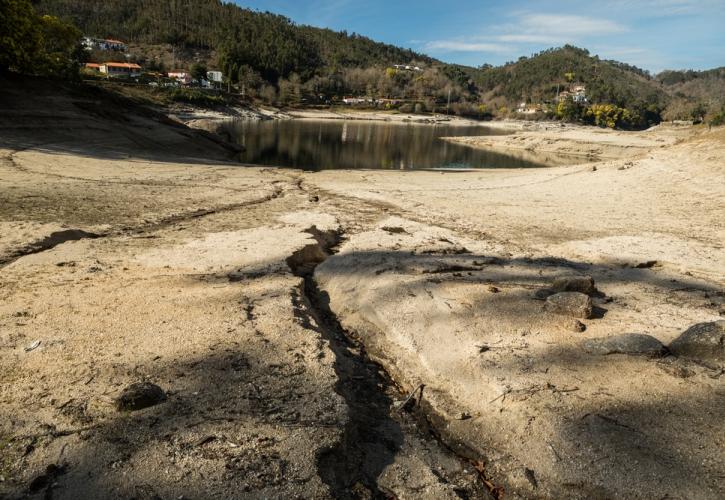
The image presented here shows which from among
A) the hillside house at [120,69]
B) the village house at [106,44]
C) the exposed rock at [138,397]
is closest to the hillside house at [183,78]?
the hillside house at [120,69]

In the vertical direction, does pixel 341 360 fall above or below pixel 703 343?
below

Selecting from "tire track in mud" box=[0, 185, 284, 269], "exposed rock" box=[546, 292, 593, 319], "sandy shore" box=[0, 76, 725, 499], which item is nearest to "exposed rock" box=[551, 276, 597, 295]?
"sandy shore" box=[0, 76, 725, 499]

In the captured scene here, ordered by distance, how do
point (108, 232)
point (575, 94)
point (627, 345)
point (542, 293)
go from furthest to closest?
A: point (575, 94) → point (108, 232) → point (542, 293) → point (627, 345)

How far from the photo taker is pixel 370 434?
4.26m

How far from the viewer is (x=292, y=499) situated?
10.5 feet

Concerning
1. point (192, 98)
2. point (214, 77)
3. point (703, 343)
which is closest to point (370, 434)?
point (703, 343)

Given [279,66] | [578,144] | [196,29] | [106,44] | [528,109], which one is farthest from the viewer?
[528,109]

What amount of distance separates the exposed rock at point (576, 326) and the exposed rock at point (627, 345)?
1.19ft

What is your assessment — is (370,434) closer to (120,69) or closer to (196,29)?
(120,69)

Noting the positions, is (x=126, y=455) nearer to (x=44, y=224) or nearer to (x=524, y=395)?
(x=524, y=395)

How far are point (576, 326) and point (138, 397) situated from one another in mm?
4869

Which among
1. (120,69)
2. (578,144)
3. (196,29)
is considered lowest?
(578,144)

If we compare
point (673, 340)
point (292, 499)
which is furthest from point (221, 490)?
point (673, 340)

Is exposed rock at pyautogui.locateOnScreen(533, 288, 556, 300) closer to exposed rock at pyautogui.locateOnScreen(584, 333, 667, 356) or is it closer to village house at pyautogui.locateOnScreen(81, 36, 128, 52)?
exposed rock at pyautogui.locateOnScreen(584, 333, 667, 356)
